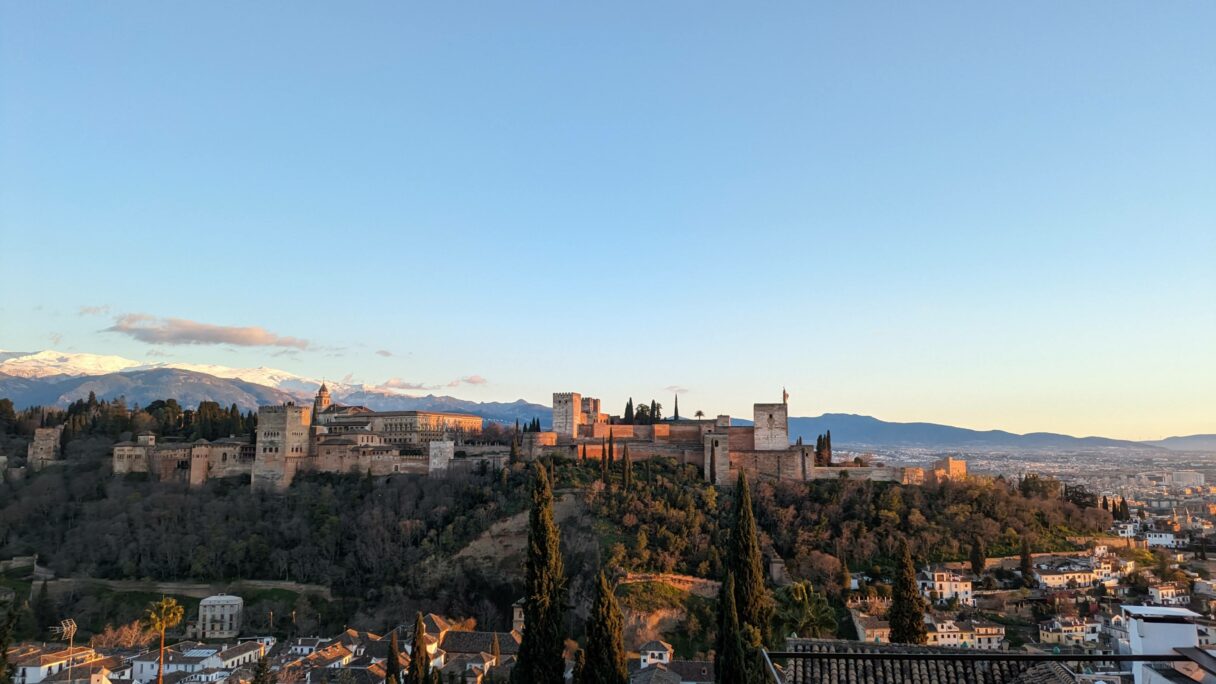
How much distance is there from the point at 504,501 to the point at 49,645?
2145cm

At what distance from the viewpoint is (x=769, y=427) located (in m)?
47.4

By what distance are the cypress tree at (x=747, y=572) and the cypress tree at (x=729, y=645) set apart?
2.04 m

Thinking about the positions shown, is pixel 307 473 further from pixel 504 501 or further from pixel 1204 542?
pixel 1204 542

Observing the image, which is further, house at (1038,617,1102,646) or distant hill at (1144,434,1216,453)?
distant hill at (1144,434,1216,453)

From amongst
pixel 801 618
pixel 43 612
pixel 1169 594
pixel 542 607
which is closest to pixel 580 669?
pixel 542 607

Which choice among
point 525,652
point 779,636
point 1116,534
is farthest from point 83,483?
point 1116,534

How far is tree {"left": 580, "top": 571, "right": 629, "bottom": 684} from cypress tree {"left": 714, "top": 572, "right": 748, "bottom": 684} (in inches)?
94.4

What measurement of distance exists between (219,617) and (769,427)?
31.1m

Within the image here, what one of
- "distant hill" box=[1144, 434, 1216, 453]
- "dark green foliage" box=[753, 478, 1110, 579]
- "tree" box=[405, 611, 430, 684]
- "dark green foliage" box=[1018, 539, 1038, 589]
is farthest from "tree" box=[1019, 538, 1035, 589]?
"distant hill" box=[1144, 434, 1216, 453]

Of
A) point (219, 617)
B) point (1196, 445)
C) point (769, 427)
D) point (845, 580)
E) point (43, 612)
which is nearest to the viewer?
point (845, 580)

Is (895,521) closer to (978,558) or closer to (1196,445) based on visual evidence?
(978,558)

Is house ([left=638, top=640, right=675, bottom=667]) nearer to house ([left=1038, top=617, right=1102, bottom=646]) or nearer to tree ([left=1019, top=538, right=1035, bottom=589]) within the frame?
house ([left=1038, top=617, right=1102, bottom=646])

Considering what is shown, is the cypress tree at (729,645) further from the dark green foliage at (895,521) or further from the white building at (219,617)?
the white building at (219,617)

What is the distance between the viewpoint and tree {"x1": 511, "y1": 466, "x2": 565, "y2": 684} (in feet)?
65.9
